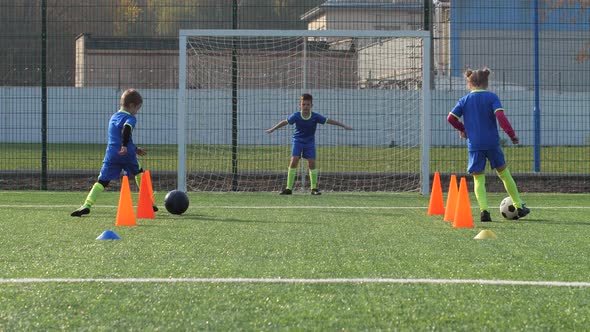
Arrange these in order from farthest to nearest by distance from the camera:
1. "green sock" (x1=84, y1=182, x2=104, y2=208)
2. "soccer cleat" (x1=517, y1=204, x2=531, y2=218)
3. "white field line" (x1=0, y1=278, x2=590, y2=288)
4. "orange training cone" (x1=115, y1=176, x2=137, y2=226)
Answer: "green sock" (x1=84, y1=182, x2=104, y2=208) < "soccer cleat" (x1=517, y1=204, x2=531, y2=218) < "orange training cone" (x1=115, y1=176, x2=137, y2=226) < "white field line" (x1=0, y1=278, x2=590, y2=288)

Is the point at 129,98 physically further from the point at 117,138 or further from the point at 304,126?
the point at 304,126

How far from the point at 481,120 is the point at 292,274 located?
4.97 m

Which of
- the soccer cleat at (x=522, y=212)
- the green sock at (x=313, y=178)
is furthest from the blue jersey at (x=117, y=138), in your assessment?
the green sock at (x=313, y=178)

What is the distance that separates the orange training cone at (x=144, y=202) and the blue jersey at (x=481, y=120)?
11.5 feet

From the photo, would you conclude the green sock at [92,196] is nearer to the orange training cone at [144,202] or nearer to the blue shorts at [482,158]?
the orange training cone at [144,202]

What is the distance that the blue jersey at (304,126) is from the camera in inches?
588

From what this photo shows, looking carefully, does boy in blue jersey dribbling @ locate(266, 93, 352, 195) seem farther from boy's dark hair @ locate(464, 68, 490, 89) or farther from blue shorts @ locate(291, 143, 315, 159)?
boy's dark hair @ locate(464, 68, 490, 89)

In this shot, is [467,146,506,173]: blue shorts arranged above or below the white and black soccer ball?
above

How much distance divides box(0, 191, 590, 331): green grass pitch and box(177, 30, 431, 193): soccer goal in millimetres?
5607

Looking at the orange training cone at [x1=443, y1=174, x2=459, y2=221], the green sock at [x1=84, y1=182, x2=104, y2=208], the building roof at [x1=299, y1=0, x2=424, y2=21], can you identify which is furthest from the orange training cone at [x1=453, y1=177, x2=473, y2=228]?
the building roof at [x1=299, y1=0, x2=424, y2=21]

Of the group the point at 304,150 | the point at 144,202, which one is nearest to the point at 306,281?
the point at 144,202

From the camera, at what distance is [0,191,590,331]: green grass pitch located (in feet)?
14.3

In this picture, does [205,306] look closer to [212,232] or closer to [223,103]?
[212,232]

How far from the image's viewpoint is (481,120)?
10.0 meters
